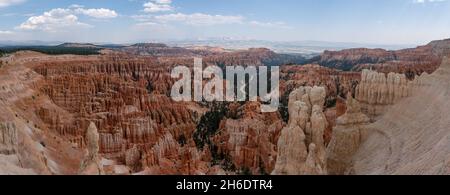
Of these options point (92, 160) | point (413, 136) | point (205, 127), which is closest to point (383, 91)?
point (413, 136)

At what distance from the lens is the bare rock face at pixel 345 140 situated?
21.3 meters

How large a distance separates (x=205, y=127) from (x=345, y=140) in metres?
22.6

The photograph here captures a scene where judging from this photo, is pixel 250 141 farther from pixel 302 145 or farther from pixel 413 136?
pixel 302 145

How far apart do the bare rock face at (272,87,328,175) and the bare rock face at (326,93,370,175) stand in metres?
2.84

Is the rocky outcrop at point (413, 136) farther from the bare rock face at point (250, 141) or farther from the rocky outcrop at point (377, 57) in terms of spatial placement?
the rocky outcrop at point (377, 57)

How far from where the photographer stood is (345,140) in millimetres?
22125

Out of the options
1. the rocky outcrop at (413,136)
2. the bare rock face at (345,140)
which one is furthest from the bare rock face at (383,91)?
the bare rock face at (345,140)

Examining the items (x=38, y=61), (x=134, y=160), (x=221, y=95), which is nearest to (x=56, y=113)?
(x=134, y=160)

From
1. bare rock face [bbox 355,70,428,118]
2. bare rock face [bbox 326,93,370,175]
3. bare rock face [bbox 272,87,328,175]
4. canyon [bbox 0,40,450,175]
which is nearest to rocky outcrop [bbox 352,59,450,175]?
canyon [bbox 0,40,450,175]

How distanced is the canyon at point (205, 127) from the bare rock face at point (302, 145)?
0.04 meters

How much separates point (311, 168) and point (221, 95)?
44.2 metres

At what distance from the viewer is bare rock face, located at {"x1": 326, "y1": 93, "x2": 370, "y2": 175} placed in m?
21.3

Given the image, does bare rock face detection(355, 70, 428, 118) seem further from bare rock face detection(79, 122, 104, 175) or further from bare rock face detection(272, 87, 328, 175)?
bare rock face detection(79, 122, 104, 175)

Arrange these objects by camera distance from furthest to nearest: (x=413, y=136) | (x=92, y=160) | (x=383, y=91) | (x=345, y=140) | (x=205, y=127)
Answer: (x=205, y=127)
(x=383, y=91)
(x=345, y=140)
(x=413, y=136)
(x=92, y=160)
